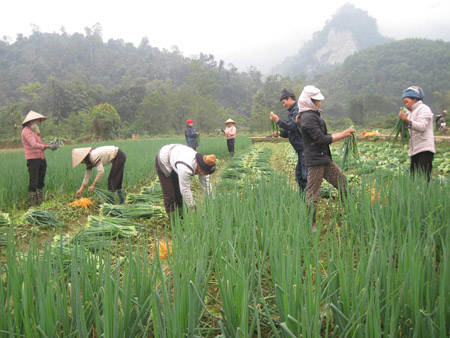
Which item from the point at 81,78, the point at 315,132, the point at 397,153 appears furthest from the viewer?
the point at 81,78

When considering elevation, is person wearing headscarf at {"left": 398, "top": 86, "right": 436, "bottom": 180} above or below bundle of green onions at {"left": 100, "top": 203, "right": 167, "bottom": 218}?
above

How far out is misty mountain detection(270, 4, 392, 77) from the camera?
13762 cm

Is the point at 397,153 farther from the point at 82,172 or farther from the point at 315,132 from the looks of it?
the point at 82,172

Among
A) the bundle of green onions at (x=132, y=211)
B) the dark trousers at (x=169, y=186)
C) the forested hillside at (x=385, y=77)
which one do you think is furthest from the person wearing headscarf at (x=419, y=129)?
the forested hillside at (x=385, y=77)

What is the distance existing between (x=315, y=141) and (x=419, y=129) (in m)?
1.19

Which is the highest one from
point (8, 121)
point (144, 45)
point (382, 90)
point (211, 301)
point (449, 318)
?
point (144, 45)

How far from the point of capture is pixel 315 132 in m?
3.07

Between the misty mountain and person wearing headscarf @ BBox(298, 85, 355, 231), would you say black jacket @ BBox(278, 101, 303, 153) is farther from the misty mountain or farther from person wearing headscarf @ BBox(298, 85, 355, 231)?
the misty mountain

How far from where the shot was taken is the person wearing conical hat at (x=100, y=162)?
4.23m

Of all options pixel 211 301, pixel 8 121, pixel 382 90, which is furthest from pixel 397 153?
pixel 382 90

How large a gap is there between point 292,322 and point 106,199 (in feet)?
12.3

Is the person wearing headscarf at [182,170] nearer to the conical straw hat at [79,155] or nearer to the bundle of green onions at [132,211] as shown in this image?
the bundle of green onions at [132,211]

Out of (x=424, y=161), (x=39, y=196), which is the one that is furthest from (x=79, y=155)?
(x=424, y=161)

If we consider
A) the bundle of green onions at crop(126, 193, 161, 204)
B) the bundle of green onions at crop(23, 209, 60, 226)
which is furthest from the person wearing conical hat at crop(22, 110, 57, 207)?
the bundle of green onions at crop(126, 193, 161, 204)
